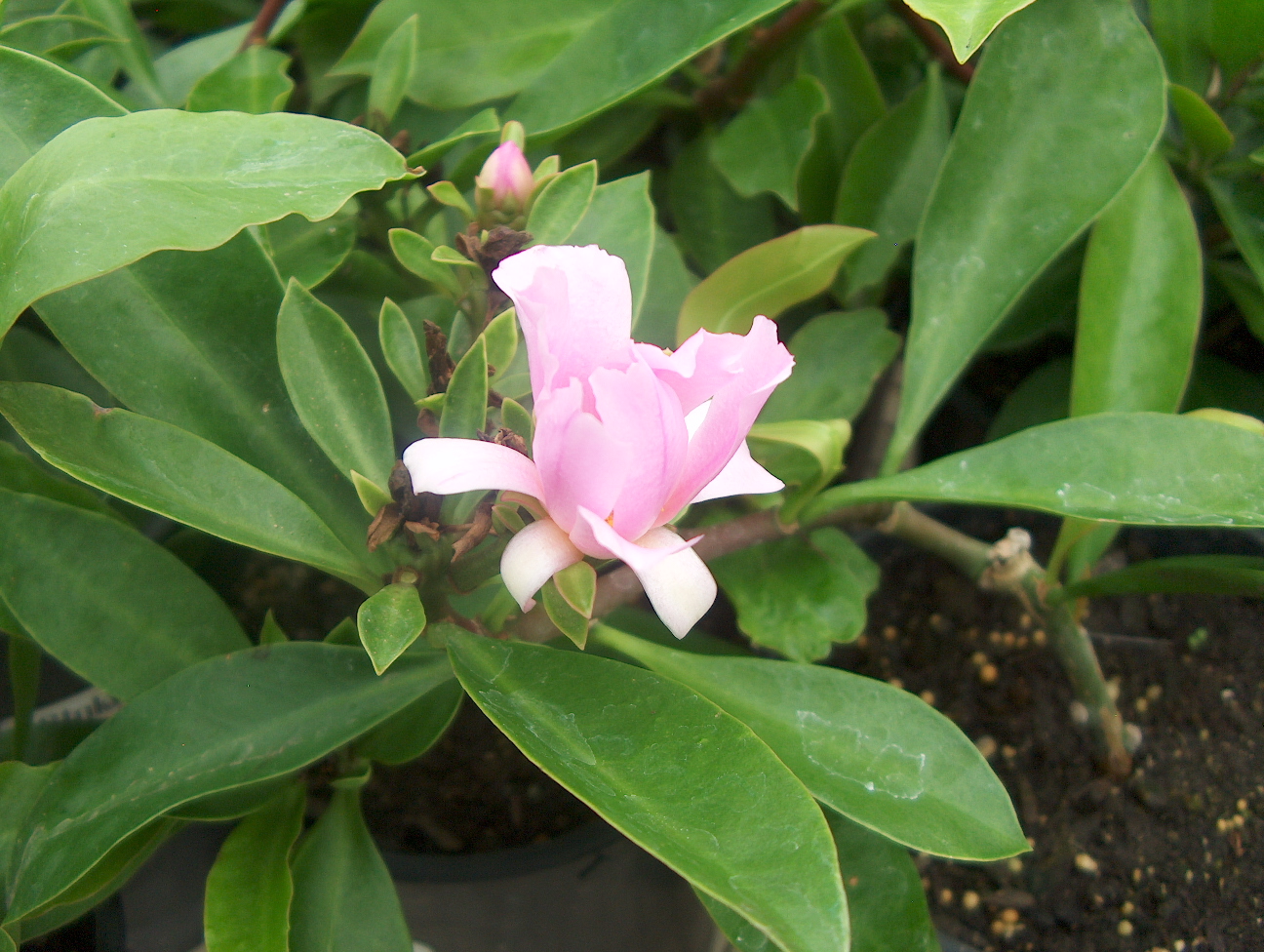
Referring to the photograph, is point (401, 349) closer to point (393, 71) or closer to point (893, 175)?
point (393, 71)

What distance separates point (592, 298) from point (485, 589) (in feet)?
0.90

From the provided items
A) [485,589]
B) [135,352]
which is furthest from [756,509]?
[135,352]

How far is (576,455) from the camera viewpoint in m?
0.35

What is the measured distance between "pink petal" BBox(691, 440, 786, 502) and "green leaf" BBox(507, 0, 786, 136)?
0.30 m

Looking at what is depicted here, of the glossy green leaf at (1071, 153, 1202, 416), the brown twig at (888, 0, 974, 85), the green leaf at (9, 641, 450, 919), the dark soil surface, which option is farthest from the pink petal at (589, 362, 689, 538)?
the brown twig at (888, 0, 974, 85)

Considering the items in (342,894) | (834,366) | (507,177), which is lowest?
(342,894)

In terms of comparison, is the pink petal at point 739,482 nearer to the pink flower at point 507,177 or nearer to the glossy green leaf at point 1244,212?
the pink flower at point 507,177

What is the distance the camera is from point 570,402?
0.34 m

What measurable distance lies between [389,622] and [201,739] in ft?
0.45

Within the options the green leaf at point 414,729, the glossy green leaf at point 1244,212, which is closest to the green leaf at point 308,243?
the green leaf at point 414,729

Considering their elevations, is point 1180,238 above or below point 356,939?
above

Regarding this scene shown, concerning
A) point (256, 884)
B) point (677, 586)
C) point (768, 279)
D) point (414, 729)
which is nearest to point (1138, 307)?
point (768, 279)

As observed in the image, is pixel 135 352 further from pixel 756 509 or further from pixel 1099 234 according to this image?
pixel 1099 234

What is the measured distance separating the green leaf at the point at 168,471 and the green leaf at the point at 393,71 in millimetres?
315
